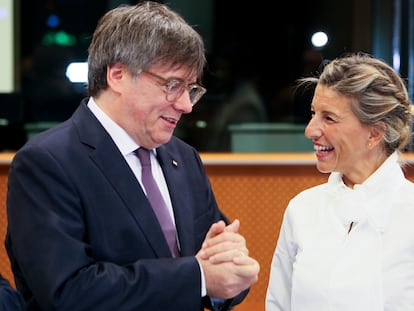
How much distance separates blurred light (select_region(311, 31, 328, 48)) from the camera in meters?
5.93

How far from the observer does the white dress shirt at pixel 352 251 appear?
2123 millimetres

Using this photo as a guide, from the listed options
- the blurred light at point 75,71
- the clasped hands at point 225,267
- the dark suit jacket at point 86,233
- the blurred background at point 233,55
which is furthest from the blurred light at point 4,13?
the clasped hands at point 225,267

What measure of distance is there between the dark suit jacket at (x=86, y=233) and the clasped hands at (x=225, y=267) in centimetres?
3

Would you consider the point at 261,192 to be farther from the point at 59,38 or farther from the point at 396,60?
the point at 59,38

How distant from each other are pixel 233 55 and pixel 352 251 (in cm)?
386

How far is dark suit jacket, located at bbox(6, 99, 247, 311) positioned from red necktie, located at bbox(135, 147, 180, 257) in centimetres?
5

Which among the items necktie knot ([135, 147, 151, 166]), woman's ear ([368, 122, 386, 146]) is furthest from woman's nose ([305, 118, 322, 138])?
necktie knot ([135, 147, 151, 166])

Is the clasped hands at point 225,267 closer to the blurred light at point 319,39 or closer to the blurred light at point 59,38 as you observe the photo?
the blurred light at point 59,38

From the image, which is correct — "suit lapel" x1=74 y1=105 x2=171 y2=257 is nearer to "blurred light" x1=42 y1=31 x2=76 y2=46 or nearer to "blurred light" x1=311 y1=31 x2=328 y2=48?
"blurred light" x1=42 y1=31 x2=76 y2=46

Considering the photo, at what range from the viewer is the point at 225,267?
1830mm

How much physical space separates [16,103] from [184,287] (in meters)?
3.98

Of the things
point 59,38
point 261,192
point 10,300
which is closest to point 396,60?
point 261,192

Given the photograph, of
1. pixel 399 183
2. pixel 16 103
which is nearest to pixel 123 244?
pixel 399 183

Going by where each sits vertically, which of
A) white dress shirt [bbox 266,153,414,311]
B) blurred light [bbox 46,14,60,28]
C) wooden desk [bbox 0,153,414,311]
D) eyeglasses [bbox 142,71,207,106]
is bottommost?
wooden desk [bbox 0,153,414,311]
